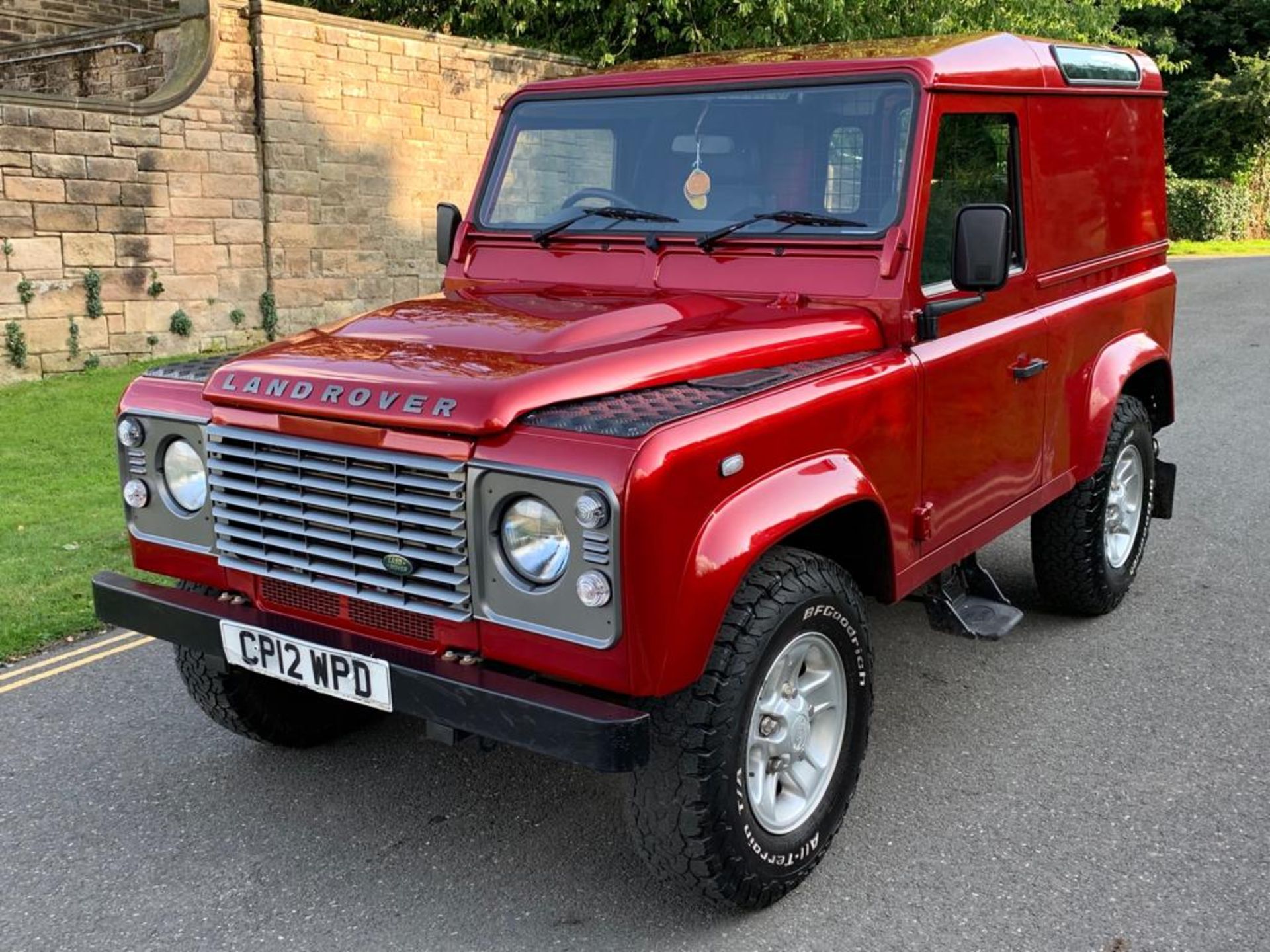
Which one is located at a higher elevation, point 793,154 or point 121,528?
point 793,154

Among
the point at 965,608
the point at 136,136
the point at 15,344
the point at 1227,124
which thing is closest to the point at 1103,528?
the point at 965,608

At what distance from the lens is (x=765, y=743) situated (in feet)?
10.3

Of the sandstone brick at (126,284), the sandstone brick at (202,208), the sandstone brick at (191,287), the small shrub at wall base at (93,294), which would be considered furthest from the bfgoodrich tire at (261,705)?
the sandstone brick at (202,208)

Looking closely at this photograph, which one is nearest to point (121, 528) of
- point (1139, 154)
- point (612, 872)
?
point (612, 872)

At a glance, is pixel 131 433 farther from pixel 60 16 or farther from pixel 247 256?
pixel 60 16

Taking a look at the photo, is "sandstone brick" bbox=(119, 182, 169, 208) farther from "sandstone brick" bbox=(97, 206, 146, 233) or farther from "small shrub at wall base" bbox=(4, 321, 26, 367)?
"small shrub at wall base" bbox=(4, 321, 26, 367)

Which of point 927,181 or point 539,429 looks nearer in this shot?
point 539,429

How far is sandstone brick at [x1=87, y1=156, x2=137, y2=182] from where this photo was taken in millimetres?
10312

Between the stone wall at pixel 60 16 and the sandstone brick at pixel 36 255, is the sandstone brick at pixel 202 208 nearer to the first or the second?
the sandstone brick at pixel 36 255

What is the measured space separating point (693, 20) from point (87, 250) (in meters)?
7.20

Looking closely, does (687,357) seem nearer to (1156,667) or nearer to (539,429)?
(539,429)

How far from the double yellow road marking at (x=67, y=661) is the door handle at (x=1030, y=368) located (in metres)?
3.24

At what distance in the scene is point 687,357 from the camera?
3289 millimetres

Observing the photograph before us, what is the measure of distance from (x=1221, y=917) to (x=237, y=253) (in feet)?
34.4
